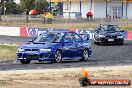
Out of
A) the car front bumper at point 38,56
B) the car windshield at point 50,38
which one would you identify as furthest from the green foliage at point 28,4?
the car front bumper at point 38,56

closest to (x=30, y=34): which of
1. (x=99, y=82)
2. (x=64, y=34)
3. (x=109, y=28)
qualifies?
(x=109, y=28)

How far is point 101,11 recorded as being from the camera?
9556cm

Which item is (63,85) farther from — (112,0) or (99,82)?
(112,0)

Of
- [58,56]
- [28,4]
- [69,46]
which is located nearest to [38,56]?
[58,56]

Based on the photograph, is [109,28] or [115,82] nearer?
[115,82]

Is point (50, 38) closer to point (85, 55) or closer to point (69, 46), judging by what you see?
point (69, 46)

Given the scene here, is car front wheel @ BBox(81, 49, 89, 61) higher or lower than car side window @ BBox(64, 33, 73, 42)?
lower

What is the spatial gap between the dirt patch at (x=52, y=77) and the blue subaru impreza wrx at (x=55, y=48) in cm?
360

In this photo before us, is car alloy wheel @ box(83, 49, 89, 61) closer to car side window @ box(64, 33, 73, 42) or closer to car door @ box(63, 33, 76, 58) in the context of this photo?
car door @ box(63, 33, 76, 58)

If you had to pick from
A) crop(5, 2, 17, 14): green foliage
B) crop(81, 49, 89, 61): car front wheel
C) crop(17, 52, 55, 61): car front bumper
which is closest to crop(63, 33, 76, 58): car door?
crop(81, 49, 89, 61): car front wheel

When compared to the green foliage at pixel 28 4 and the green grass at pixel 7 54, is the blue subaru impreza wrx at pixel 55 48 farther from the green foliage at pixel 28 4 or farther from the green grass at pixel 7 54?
the green foliage at pixel 28 4

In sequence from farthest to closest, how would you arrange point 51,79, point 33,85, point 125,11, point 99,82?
point 125,11, point 51,79, point 33,85, point 99,82

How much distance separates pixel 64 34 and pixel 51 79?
7884mm

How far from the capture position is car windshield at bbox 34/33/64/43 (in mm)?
21766
